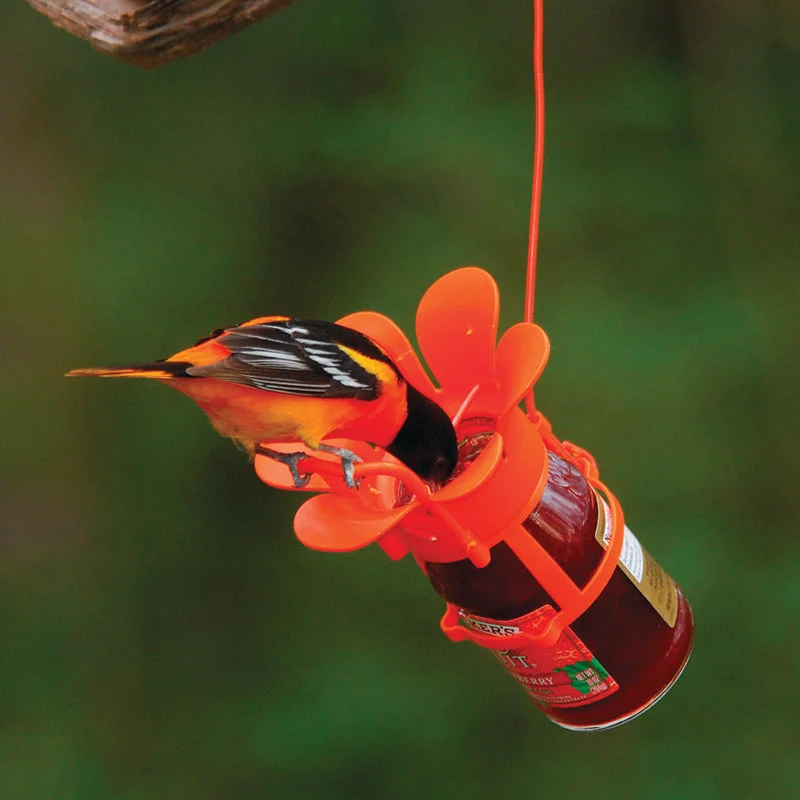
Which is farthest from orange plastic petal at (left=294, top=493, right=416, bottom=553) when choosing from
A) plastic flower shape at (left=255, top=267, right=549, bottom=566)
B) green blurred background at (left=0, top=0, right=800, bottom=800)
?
green blurred background at (left=0, top=0, right=800, bottom=800)

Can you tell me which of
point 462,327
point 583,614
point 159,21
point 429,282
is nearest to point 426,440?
point 462,327

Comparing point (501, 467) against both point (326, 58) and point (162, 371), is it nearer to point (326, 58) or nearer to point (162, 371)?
point (162, 371)

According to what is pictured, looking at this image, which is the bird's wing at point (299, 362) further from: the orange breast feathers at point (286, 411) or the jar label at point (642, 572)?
the jar label at point (642, 572)

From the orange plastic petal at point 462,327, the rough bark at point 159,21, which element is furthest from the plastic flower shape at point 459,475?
the rough bark at point 159,21

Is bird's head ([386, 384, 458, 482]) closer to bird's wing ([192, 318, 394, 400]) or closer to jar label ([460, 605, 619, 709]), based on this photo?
bird's wing ([192, 318, 394, 400])

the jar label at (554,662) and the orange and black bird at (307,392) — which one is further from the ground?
the orange and black bird at (307,392)

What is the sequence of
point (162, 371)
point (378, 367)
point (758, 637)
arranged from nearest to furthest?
point (162, 371) → point (378, 367) → point (758, 637)

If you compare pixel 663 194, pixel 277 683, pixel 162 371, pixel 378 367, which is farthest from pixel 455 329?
pixel 277 683
